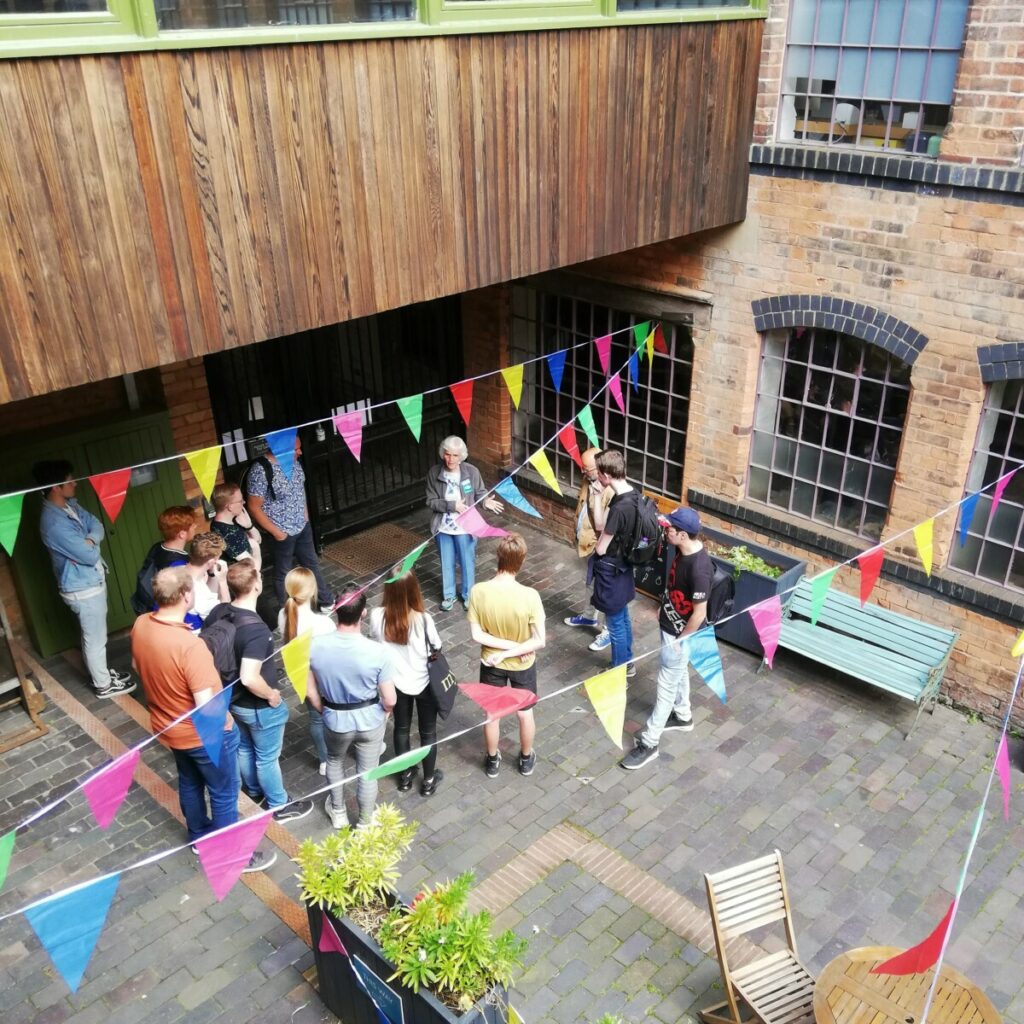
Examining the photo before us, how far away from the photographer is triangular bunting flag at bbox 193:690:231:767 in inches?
216

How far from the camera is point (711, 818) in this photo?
260 inches

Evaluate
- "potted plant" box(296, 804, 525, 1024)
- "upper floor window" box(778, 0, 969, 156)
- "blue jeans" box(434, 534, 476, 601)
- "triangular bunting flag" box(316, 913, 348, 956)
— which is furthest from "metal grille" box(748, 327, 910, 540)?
"triangular bunting flag" box(316, 913, 348, 956)

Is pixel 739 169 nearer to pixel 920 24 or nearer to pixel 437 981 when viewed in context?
pixel 920 24

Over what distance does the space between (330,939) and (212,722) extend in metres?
1.46

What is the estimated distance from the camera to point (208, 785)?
5.93 m

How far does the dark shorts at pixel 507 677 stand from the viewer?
6488 millimetres

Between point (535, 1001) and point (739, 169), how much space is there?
6379 mm

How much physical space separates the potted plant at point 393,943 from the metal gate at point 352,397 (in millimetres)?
5184

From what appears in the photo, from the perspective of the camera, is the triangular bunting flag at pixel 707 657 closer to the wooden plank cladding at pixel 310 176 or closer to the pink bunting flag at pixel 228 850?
the wooden plank cladding at pixel 310 176

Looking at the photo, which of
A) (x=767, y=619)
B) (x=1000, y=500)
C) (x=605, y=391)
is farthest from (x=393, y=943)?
(x=605, y=391)

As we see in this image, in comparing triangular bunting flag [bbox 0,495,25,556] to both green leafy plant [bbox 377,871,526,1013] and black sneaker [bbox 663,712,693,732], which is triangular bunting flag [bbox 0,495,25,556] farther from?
black sneaker [bbox 663,712,693,732]

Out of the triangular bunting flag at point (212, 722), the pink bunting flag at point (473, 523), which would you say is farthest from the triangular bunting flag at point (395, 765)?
the pink bunting flag at point (473, 523)

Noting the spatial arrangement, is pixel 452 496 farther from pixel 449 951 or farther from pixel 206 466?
pixel 449 951

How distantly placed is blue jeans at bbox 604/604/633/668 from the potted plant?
3139 mm
